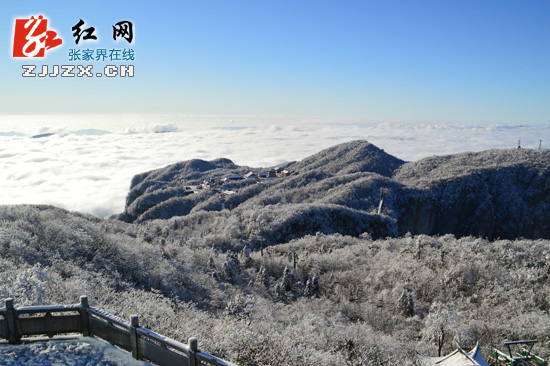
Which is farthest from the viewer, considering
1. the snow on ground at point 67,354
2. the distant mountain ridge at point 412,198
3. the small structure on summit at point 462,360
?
the distant mountain ridge at point 412,198

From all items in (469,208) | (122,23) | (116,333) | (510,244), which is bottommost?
(469,208)

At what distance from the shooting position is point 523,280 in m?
39.3

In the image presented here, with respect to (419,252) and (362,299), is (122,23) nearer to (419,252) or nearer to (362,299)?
(362,299)

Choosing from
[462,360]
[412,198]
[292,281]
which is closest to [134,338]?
[462,360]

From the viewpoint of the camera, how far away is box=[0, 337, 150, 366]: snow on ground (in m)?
10.5

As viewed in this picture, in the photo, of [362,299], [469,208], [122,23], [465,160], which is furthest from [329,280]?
[465,160]

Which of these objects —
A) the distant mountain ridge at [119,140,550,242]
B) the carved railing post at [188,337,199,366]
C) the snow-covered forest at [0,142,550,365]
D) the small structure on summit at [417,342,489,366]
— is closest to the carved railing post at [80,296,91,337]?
the carved railing post at [188,337,199,366]

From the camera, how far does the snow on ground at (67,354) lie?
1046cm

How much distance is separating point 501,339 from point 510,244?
24.0 meters

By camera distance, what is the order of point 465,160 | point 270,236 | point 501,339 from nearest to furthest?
point 501,339 < point 270,236 < point 465,160

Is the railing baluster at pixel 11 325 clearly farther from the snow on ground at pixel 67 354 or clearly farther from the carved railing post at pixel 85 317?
the carved railing post at pixel 85 317

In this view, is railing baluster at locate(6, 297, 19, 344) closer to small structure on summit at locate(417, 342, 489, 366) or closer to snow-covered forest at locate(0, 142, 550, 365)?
snow-covered forest at locate(0, 142, 550, 365)

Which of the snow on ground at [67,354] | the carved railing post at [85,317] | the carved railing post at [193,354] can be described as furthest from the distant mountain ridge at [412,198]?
the carved railing post at [193,354]

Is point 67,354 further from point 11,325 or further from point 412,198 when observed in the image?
point 412,198
